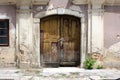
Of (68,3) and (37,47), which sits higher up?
(68,3)

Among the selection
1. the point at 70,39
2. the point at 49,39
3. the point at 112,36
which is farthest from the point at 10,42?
the point at 112,36

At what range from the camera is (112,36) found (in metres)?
11.8

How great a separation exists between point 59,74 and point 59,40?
5.77 ft

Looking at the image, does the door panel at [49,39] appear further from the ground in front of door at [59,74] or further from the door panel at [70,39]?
the ground in front of door at [59,74]

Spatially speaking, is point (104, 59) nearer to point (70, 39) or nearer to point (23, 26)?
point (70, 39)

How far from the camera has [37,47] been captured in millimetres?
11891

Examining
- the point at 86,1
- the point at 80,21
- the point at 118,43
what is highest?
the point at 86,1

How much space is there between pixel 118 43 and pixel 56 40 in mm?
2425

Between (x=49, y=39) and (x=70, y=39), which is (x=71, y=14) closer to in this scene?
(x=70, y=39)

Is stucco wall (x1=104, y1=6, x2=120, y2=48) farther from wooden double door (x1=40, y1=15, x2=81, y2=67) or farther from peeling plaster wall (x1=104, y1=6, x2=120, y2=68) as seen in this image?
wooden double door (x1=40, y1=15, x2=81, y2=67)

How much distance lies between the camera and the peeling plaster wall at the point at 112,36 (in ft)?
38.7

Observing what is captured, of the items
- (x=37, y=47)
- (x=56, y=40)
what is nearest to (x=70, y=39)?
(x=56, y=40)

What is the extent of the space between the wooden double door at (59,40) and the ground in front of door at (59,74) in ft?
1.89

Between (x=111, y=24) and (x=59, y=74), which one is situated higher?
(x=111, y=24)
